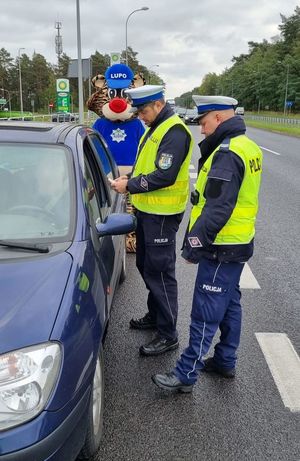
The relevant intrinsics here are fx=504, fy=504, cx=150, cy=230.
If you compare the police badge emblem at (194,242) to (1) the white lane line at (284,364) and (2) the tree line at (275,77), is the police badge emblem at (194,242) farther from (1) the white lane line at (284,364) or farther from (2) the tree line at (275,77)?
(2) the tree line at (275,77)

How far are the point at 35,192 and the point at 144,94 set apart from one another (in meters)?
1.03

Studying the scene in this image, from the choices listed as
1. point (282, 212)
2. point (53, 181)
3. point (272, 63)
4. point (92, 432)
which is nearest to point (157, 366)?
point (92, 432)

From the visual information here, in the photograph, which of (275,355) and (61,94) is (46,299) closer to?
(275,355)

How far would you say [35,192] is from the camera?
9.50 feet

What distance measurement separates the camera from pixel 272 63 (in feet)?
320

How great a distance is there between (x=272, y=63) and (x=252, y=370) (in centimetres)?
10252

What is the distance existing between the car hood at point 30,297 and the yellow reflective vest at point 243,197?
3.11ft

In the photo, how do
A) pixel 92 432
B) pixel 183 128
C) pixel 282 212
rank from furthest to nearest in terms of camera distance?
1. pixel 282 212
2. pixel 183 128
3. pixel 92 432

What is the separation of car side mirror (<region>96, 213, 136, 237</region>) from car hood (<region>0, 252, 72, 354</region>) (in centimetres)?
49

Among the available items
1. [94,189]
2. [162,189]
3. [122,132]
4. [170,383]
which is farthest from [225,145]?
[122,132]

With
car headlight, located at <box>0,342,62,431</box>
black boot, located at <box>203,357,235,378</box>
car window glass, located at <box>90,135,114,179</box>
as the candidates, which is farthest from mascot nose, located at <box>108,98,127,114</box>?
car headlight, located at <box>0,342,62,431</box>

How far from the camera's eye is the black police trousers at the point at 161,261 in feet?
11.4

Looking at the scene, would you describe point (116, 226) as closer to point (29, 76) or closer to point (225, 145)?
point (225, 145)

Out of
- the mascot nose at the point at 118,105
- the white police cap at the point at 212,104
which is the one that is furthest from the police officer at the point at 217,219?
the mascot nose at the point at 118,105
